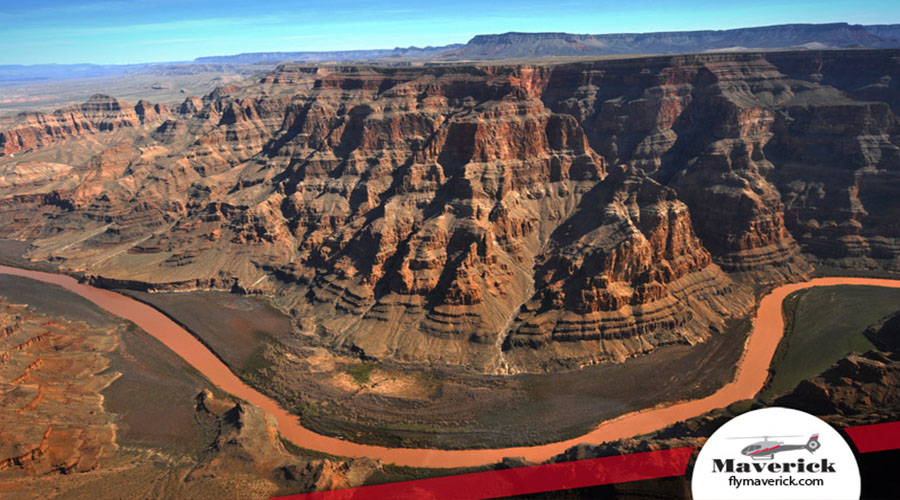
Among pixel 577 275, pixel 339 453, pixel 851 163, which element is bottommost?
pixel 339 453

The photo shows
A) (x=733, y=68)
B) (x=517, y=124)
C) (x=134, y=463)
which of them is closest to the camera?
(x=134, y=463)

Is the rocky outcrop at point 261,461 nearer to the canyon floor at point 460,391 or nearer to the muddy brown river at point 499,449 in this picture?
the muddy brown river at point 499,449

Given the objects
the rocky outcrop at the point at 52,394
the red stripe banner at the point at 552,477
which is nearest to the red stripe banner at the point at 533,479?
the red stripe banner at the point at 552,477

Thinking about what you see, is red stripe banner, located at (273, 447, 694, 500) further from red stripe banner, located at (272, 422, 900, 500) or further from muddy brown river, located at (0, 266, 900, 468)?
muddy brown river, located at (0, 266, 900, 468)

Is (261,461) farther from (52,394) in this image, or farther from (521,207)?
(521,207)

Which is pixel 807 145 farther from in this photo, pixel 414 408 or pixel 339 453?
pixel 339 453

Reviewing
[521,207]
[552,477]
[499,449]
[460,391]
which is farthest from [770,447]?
[521,207]

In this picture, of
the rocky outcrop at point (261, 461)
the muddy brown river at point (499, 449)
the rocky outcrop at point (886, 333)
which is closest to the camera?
the rocky outcrop at point (261, 461)

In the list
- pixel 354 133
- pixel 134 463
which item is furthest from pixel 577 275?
pixel 354 133
